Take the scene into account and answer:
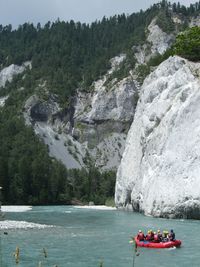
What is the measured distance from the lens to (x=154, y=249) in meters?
32.8

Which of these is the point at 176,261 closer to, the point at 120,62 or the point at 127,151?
the point at 127,151

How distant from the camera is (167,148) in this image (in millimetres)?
60375

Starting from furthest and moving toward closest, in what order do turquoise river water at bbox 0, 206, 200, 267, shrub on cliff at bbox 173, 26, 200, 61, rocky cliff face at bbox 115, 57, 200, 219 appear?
shrub on cliff at bbox 173, 26, 200, 61 → rocky cliff face at bbox 115, 57, 200, 219 → turquoise river water at bbox 0, 206, 200, 267

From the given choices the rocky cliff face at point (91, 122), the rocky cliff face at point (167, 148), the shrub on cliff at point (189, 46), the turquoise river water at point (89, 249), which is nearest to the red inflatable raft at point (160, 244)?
the turquoise river water at point (89, 249)

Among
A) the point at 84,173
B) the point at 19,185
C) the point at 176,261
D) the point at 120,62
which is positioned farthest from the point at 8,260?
the point at 120,62

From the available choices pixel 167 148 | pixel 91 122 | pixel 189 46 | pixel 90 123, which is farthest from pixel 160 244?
pixel 90 123

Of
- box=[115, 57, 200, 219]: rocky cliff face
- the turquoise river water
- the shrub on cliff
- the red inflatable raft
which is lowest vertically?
the turquoise river water

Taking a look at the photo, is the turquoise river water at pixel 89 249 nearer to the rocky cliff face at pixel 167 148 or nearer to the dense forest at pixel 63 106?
the rocky cliff face at pixel 167 148

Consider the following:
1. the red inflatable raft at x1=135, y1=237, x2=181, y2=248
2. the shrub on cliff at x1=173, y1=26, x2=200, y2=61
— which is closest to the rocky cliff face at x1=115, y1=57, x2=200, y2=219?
the shrub on cliff at x1=173, y1=26, x2=200, y2=61

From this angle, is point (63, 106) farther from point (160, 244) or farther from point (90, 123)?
point (160, 244)

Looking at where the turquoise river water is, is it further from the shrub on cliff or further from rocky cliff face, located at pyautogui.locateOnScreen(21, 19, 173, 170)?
rocky cliff face, located at pyautogui.locateOnScreen(21, 19, 173, 170)

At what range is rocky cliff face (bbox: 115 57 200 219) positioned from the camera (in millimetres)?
55156

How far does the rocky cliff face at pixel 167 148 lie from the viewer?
55.2 m

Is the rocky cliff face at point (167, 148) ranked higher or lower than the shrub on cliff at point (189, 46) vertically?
lower
